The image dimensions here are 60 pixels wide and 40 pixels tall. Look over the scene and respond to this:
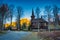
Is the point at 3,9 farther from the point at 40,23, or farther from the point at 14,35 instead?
the point at 40,23

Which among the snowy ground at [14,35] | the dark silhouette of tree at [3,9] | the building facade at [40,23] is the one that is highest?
the dark silhouette of tree at [3,9]

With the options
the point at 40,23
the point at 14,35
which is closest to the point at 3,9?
the point at 14,35

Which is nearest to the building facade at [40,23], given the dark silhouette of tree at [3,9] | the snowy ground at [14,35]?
the snowy ground at [14,35]

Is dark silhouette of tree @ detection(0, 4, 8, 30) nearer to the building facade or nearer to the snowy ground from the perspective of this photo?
the snowy ground

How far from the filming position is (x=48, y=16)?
233 cm

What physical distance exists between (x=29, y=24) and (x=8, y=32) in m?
0.53

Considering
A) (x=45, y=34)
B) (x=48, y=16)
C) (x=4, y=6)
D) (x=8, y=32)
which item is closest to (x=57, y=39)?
(x=45, y=34)

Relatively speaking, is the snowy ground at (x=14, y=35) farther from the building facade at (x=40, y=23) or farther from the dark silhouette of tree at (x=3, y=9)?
the dark silhouette of tree at (x=3, y=9)

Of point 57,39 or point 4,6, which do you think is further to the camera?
point 4,6

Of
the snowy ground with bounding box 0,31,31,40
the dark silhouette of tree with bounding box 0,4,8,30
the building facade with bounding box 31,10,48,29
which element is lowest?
the snowy ground with bounding box 0,31,31,40

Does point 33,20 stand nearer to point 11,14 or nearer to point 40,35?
point 40,35

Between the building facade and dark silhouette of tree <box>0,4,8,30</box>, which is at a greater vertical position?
dark silhouette of tree <box>0,4,8,30</box>

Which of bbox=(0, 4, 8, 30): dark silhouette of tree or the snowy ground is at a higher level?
bbox=(0, 4, 8, 30): dark silhouette of tree

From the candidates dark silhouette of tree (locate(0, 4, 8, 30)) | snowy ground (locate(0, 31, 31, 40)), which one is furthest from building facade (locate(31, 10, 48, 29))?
dark silhouette of tree (locate(0, 4, 8, 30))
